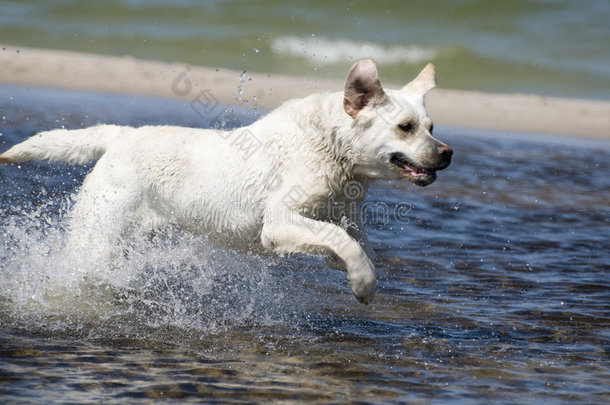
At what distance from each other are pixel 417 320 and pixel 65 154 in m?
2.73

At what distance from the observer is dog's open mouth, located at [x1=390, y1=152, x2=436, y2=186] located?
5.14 meters

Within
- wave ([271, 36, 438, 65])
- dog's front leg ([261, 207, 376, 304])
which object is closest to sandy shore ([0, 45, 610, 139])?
wave ([271, 36, 438, 65])

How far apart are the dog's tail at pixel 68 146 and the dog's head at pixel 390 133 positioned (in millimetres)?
1790

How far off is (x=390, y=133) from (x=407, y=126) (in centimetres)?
11

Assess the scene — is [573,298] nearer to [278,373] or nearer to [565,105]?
[278,373]

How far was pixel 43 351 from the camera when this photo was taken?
15.7ft

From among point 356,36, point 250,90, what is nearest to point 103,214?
point 250,90

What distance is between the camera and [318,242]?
196 inches

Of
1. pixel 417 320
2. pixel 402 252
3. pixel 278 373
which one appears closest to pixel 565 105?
pixel 402 252

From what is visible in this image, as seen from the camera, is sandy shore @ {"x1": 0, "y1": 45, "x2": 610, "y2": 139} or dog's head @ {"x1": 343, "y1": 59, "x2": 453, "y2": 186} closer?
dog's head @ {"x1": 343, "y1": 59, "x2": 453, "y2": 186}

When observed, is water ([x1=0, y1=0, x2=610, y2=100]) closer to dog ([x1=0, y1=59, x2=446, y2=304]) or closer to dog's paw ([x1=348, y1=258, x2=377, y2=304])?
dog ([x1=0, y1=59, x2=446, y2=304])

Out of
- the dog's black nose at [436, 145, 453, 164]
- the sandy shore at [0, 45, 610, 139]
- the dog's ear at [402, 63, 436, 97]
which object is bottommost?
the dog's black nose at [436, 145, 453, 164]

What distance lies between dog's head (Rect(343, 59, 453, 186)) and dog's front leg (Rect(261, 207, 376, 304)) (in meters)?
0.52

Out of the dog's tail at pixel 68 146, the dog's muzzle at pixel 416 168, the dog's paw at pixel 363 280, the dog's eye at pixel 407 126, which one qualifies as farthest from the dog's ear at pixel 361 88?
the dog's tail at pixel 68 146
